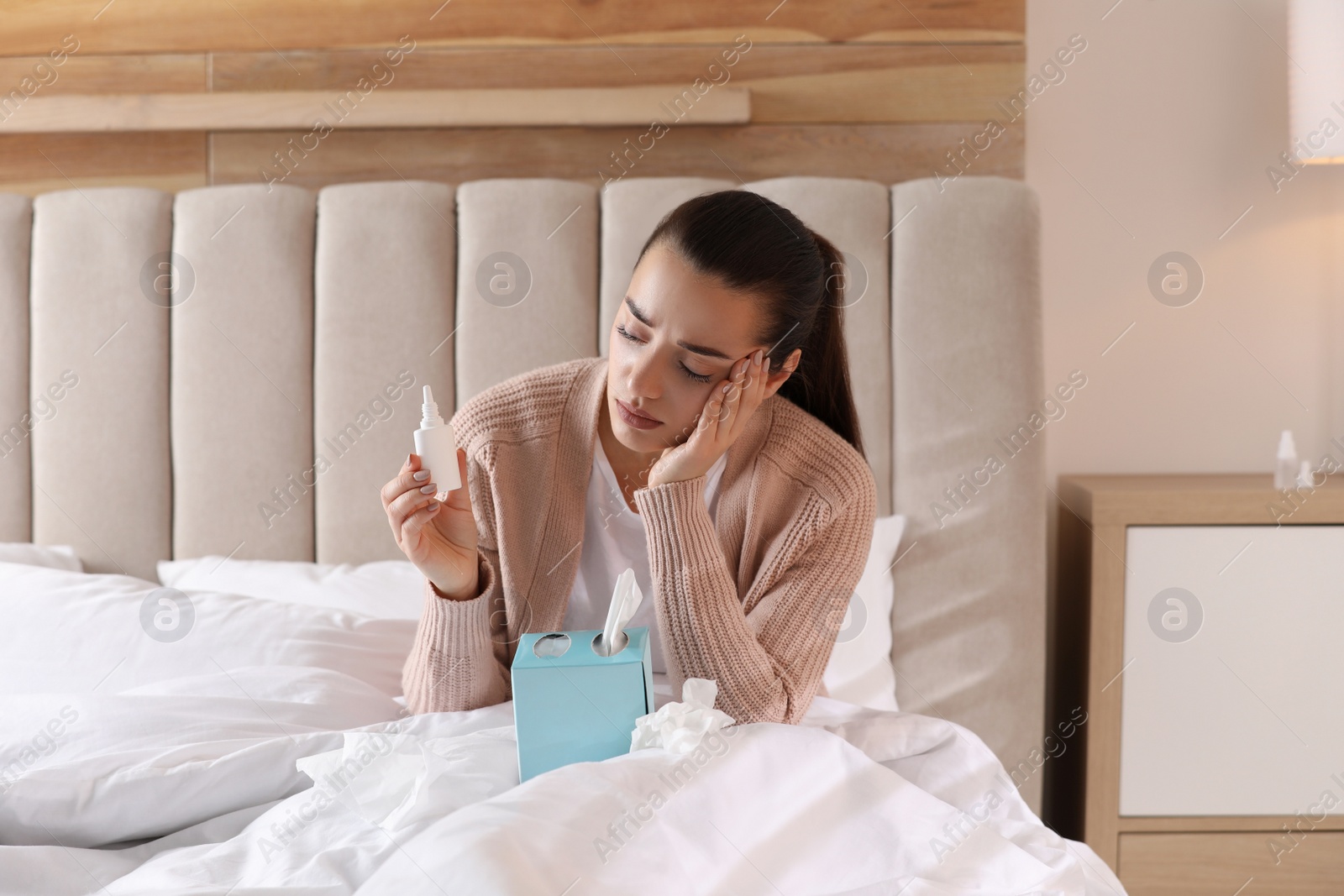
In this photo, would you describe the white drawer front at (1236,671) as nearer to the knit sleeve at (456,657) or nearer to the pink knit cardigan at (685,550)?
the pink knit cardigan at (685,550)

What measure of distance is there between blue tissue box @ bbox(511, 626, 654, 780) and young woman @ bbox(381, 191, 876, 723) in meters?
0.21

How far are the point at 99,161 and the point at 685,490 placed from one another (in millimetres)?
1422

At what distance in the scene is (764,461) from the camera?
1.20 meters

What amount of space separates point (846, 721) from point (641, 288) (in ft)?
1.81

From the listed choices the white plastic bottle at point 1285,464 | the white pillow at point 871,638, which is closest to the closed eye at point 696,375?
the white pillow at point 871,638

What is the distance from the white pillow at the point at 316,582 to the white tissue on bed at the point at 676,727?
2.24 ft

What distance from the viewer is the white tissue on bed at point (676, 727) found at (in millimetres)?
833

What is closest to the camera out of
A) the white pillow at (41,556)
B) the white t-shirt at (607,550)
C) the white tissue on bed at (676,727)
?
the white tissue on bed at (676,727)

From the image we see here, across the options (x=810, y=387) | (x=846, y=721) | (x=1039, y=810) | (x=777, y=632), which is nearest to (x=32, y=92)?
(x=810, y=387)

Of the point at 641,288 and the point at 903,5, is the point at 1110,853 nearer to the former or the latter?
the point at 641,288

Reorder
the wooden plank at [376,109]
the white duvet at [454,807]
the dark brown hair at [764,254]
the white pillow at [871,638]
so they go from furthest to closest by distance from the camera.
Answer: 1. the wooden plank at [376,109]
2. the white pillow at [871,638]
3. the dark brown hair at [764,254]
4. the white duvet at [454,807]

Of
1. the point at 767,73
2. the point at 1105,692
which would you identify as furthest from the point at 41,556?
the point at 1105,692

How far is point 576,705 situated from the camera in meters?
0.87

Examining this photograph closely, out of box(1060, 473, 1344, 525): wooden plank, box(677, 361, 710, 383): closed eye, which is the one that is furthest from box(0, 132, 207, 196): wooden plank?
box(1060, 473, 1344, 525): wooden plank
